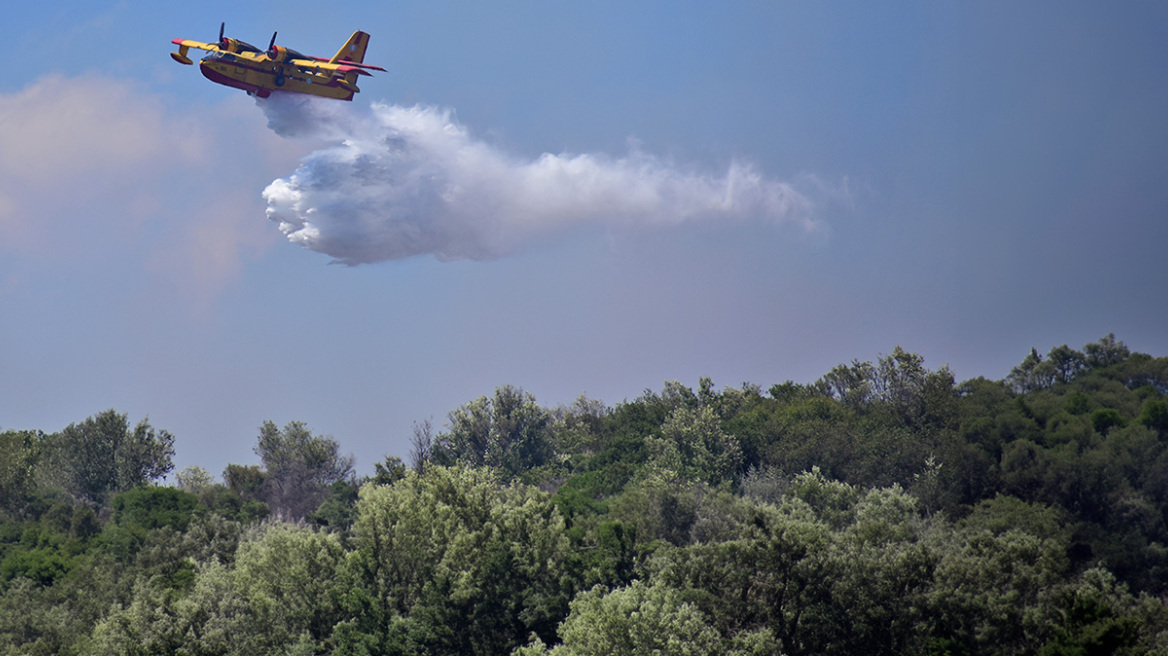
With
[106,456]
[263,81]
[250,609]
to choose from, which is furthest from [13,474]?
[250,609]

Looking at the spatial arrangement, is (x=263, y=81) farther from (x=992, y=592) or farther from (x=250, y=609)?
(x=992, y=592)

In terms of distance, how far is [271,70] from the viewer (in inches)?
2447

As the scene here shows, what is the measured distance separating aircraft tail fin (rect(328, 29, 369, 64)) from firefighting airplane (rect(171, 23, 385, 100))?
4673mm

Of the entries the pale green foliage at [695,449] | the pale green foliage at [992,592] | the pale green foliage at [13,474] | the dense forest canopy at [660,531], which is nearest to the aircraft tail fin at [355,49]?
the dense forest canopy at [660,531]

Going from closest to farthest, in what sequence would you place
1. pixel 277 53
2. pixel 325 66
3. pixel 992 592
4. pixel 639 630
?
pixel 639 630, pixel 992 592, pixel 277 53, pixel 325 66

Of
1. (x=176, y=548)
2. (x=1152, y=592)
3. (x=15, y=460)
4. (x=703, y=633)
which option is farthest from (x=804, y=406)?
(x=703, y=633)

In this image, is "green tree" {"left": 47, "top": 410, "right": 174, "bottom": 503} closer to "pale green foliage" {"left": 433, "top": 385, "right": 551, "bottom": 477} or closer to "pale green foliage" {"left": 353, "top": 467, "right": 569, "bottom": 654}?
"pale green foliage" {"left": 433, "top": 385, "right": 551, "bottom": 477}

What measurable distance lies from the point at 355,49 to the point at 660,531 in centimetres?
3051

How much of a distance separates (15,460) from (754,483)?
57.7m

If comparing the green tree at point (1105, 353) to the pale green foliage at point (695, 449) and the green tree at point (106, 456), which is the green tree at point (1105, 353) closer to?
the pale green foliage at point (695, 449)

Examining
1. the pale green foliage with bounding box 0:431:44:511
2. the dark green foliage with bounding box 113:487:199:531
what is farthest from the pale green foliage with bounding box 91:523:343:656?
the pale green foliage with bounding box 0:431:44:511

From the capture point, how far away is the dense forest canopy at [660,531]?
43406 millimetres

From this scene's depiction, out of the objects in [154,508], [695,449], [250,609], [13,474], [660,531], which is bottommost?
[250,609]

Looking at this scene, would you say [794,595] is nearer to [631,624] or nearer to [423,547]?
[631,624]
